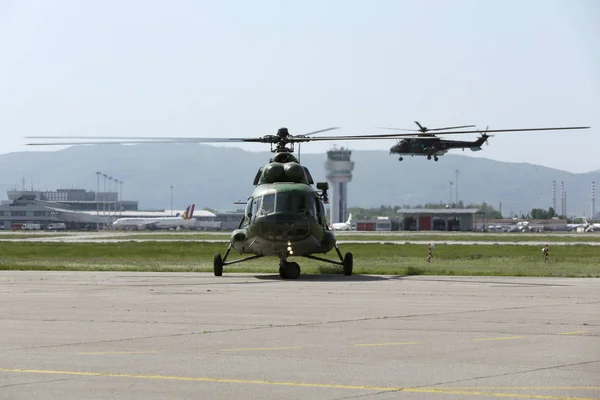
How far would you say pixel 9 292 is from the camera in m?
27.5

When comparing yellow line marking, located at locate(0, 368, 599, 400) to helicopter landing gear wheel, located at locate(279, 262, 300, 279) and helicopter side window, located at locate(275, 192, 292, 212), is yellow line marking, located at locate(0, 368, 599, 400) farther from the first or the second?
helicopter landing gear wheel, located at locate(279, 262, 300, 279)

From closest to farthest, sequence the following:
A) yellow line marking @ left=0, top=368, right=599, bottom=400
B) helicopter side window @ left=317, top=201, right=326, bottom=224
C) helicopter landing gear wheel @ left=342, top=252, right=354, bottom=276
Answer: yellow line marking @ left=0, top=368, right=599, bottom=400 < helicopter side window @ left=317, top=201, right=326, bottom=224 < helicopter landing gear wheel @ left=342, top=252, right=354, bottom=276

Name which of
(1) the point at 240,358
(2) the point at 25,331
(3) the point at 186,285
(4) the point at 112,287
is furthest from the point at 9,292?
(1) the point at 240,358

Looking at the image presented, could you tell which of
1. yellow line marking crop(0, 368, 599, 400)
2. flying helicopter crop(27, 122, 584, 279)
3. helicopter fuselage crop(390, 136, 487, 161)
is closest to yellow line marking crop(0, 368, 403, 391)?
yellow line marking crop(0, 368, 599, 400)

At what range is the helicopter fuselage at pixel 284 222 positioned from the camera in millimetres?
34531

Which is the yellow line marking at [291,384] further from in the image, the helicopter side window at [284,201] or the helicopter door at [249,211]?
the helicopter door at [249,211]

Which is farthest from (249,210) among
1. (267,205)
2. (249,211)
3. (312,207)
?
Result: (312,207)

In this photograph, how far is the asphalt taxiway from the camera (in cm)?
1184

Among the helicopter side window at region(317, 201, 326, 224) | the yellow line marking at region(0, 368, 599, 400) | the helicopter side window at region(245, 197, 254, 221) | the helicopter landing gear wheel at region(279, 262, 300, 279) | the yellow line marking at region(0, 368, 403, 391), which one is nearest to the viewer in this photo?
the yellow line marking at region(0, 368, 599, 400)

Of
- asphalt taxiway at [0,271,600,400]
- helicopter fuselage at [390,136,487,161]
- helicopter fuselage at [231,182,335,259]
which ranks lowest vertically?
asphalt taxiway at [0,271,600,400]

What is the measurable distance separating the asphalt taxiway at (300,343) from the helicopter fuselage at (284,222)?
5828 millimetres

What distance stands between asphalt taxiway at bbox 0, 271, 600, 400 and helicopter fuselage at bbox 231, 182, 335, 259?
5.83m

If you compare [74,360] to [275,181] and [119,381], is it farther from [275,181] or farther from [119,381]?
[275,181]

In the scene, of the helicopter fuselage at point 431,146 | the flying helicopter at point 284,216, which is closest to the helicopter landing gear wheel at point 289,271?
the flying helicopter at point 284,216
